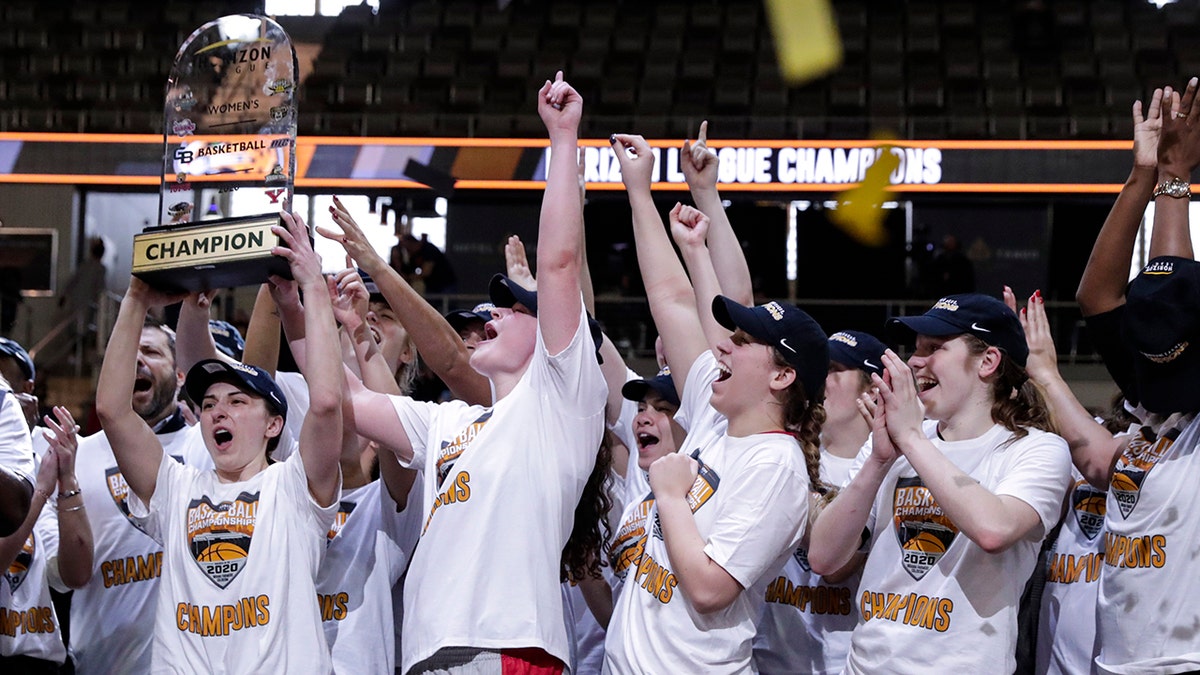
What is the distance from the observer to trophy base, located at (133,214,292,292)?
302cm

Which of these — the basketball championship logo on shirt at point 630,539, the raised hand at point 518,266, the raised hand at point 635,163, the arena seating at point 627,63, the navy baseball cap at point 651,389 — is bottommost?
the basketball championship logo on shirt at point 630,539

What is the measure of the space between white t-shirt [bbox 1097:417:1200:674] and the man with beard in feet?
7.99

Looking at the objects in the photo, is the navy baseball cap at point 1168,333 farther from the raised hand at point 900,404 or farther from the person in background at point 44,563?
the person in background at point 44,563

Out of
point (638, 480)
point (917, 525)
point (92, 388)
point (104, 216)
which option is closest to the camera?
point (917, 525)

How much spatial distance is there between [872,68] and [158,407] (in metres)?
11.0

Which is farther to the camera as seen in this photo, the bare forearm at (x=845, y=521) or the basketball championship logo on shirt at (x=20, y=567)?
the basketball championship logo on shirt at (x=20, y=567)

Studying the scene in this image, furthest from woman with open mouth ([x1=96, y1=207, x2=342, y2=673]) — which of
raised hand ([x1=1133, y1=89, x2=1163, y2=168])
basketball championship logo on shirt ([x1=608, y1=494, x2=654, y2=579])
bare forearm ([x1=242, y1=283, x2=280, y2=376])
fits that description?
raised hand ([x1=1133, y1=89, x2=1163, y2=168])

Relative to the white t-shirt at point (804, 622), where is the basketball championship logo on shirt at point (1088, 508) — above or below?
above

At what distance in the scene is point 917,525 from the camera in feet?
9.39

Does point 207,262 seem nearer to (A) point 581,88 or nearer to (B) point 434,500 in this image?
(B) point 434,500

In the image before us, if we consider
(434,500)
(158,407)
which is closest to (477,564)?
(434,500)

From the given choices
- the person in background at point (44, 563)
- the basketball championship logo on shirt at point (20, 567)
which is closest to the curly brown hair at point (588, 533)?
the person in background at point (44, 563)

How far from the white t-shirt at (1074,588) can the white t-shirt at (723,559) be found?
1049mm

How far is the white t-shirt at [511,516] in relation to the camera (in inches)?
107
